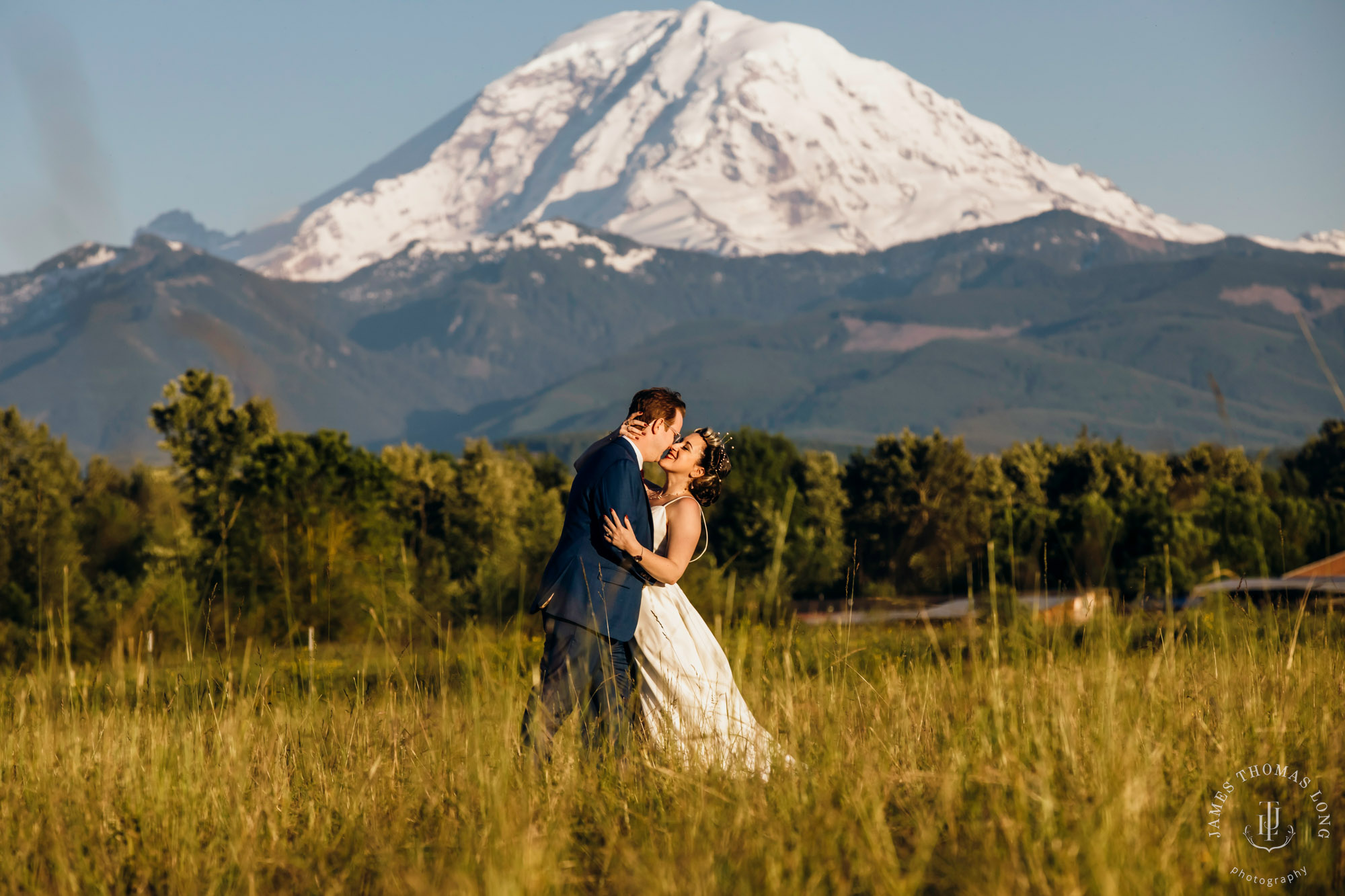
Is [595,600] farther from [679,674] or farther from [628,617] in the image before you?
Result: [679,674]

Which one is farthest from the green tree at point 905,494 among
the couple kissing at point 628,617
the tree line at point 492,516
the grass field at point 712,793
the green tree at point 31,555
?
the grass field at point 712,793

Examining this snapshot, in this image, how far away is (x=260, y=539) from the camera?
42500 mm

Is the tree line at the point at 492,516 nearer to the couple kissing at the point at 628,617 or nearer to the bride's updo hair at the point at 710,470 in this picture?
the bride's updo hair at the point at 710,470

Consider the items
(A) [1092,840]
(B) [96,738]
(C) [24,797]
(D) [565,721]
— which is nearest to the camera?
(A) [1092,840]

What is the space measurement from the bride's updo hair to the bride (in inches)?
3.3

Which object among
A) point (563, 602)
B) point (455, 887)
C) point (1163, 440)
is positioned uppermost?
point (1163, 440)

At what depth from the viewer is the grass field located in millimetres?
3084

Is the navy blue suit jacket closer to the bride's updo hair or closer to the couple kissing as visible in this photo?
the couple kissing

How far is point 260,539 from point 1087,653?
39560mm

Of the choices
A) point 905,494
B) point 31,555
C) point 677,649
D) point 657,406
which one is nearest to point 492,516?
point 31,555

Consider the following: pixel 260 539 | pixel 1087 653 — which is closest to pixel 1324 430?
pixel 260 539

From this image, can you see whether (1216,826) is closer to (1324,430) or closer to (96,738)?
(96,738)

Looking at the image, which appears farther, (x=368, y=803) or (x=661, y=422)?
(x=661, y=422)

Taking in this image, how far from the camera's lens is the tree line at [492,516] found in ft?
124
